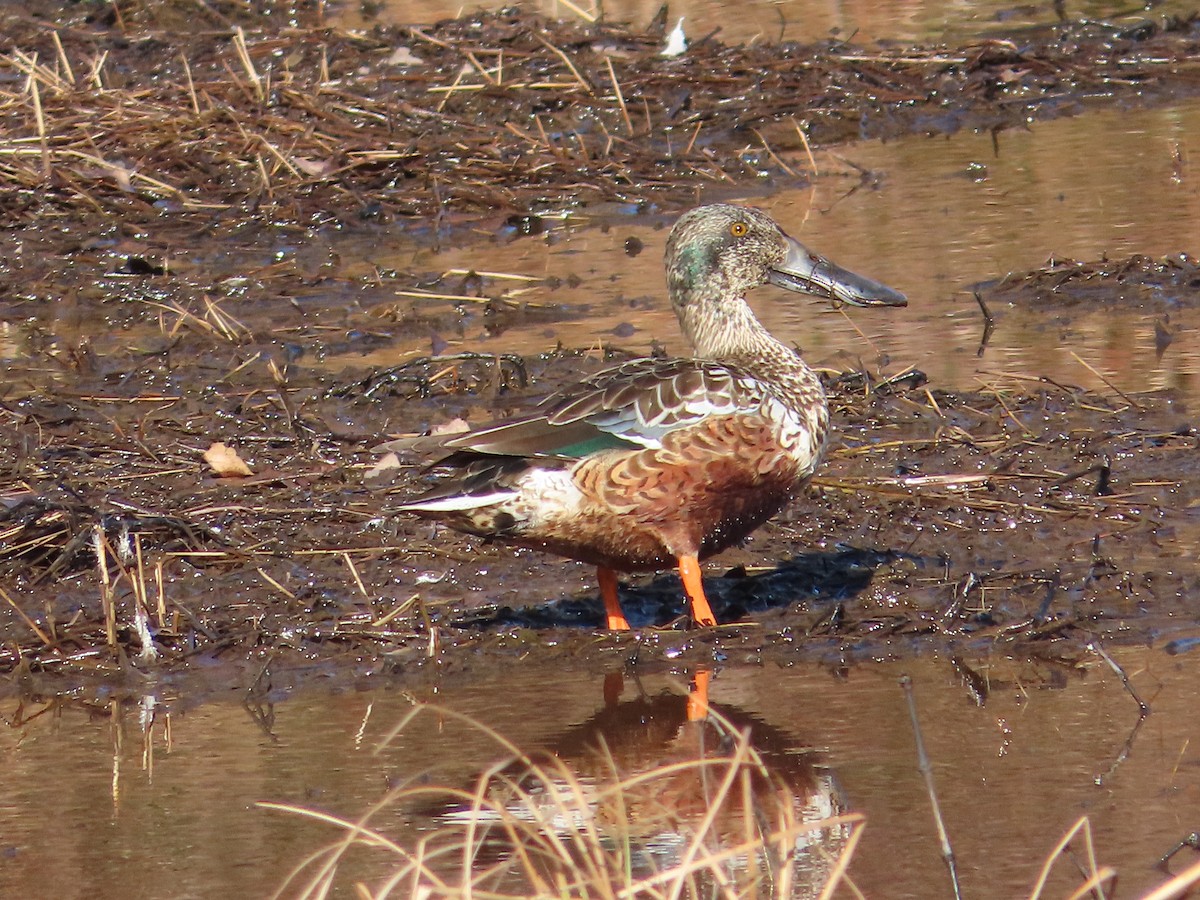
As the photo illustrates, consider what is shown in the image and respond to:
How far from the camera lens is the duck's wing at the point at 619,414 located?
192 inches

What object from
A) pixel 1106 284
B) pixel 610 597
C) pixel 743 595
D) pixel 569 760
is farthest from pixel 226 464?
pixel 1106 284

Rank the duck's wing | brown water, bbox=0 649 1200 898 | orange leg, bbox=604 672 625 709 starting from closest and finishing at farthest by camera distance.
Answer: brown water, bbox=0 649 1200 898
orange leg, bbox=604 672 625 709
the duck's wing

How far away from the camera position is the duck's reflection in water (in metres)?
3.26

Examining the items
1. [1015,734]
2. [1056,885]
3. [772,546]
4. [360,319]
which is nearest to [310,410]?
[360,319]

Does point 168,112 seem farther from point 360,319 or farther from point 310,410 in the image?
point 310,410

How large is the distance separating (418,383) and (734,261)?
189 cm

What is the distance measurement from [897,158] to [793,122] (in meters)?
0.67

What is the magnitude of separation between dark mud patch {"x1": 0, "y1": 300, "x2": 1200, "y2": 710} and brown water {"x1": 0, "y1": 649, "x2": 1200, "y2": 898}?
0.58 ft

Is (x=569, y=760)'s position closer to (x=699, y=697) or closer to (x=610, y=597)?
(x=699, y=697)

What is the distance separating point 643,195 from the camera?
989 centimetres

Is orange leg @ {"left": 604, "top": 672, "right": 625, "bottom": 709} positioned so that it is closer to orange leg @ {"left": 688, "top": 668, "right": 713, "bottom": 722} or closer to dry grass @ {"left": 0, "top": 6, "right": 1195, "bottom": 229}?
orange leg @ {"left": 688, "top": 668, "right": 713, "bottom": 722}

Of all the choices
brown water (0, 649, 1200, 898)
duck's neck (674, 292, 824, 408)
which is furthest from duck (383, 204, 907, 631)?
brown water (0, 649, 1200, 898)

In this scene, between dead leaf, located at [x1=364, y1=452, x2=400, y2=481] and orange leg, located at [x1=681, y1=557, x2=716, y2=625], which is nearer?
orange leg, located at [x1=681, y1=557, x2=716, y2=625]

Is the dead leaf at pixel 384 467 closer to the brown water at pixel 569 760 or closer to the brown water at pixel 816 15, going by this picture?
the brown water at pixel 569 760
